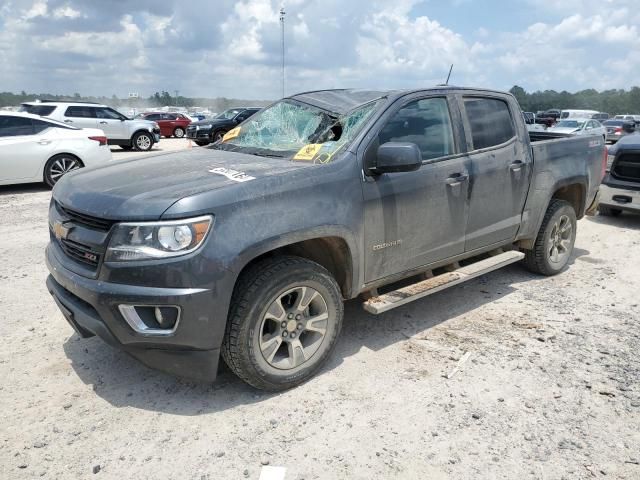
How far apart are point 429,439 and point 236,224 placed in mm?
1570

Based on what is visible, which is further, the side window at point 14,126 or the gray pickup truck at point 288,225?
the side window at point 14,126

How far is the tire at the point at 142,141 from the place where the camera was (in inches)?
719

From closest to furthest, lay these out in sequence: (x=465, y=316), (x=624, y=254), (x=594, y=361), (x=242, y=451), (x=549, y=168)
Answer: (x=242, y=451)
(x=594, y=361)
(x=465, y=316)
(x=549, y=168)
(x=624, y=254)

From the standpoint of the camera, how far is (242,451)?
2.69 meters

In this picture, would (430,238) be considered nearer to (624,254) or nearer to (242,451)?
(242,451)

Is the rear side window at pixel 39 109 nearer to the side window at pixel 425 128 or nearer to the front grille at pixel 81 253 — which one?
the front grille at pixel 81 253

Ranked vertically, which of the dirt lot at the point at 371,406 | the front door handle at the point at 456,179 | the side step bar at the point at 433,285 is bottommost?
the dirt lot at the point at 371,406

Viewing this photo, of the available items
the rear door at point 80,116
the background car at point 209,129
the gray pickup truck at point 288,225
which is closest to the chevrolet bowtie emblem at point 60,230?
the gray pickup truck at point 288,225

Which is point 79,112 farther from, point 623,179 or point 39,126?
point 623,179

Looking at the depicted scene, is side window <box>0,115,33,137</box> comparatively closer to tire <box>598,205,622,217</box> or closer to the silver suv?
the silver suv

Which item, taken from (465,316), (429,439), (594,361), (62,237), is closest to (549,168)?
(465,316)

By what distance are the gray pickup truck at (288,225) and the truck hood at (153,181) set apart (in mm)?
13

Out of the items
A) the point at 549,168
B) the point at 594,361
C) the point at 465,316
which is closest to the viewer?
the point at 594,361

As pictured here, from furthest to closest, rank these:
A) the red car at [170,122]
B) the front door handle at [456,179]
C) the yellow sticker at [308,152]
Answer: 1. the red car at [170,122]
2. the front door handle at [456,179]
3. the yellow sticker at [308,152]
